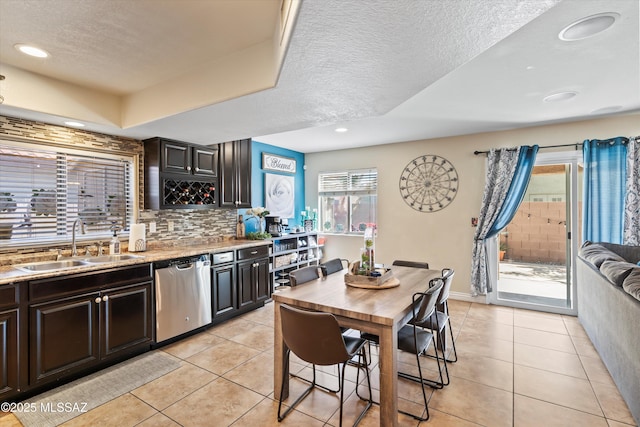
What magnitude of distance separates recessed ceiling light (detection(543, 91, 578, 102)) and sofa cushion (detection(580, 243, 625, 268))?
5.28 ft

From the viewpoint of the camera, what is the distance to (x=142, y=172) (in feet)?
11.7

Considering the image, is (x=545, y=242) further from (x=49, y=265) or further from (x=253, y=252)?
(x=49, y=265)

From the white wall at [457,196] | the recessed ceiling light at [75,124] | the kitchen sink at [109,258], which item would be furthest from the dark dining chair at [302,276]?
the white wall at [457,196]

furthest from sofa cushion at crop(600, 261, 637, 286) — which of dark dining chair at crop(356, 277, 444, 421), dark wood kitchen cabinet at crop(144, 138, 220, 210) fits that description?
dark wood kitchen cabinet at crop(144, 138, 220, 210)

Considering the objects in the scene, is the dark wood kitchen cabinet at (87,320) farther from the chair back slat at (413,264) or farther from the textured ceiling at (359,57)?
the chair back slat at (413,264)

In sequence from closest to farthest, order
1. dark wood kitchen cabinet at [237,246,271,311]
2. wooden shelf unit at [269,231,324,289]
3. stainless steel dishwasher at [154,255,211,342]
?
stainless steel dishwasher at [154,255,211,342], dark wood kitchen cabinet at [237,246,271,311], wooden shelf unit at [269,231,324,289]

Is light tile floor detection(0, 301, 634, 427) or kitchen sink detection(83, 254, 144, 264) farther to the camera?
kitchen sink detection(83, 254, 144, 264)

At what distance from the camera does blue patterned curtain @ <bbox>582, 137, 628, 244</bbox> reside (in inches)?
142

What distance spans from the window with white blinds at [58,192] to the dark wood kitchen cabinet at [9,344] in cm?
76

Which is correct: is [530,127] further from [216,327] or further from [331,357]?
[216,327]

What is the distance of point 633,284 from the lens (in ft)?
6.75

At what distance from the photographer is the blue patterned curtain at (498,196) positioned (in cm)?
414

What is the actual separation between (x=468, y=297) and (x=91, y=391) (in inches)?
181

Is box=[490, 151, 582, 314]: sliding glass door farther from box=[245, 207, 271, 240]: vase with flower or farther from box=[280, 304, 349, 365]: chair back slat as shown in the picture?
box=[280, 304, 349, 365]: chair back slat
